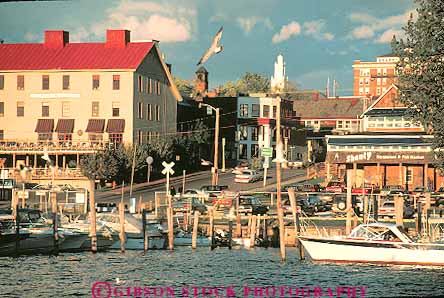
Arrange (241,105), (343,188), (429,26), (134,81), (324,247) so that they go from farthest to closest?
1. (241,105)
2. (134,81)
3. (343,188)
4. (324,247)
5. (429,26)

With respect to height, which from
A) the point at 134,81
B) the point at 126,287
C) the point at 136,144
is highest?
the point at 134,81

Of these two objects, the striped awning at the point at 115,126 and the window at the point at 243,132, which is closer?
the striped awning at the point at 115,126

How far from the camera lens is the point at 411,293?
42094 mm

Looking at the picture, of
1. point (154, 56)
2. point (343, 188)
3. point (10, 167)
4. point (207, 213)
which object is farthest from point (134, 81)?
point (207, 213)

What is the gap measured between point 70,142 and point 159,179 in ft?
35.2

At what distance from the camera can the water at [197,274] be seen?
4359 centimetres

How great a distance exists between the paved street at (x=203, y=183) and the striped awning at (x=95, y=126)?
10.4 m

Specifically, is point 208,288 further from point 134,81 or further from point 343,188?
point 134,81

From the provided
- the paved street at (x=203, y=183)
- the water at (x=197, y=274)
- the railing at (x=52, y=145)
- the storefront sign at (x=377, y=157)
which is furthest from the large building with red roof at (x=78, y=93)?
the water at (x=197, y=274)

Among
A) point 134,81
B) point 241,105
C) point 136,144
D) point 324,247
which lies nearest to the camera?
point 324,247

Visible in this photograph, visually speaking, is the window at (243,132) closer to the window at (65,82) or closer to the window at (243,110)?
the window at (243,110)

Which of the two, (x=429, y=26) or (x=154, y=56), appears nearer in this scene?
(x=429, y=26)

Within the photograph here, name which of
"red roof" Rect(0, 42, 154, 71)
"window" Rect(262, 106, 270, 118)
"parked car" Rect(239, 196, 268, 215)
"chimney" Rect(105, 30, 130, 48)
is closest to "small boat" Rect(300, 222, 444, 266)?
"parked car" Rect(239, 196, 268, 215)

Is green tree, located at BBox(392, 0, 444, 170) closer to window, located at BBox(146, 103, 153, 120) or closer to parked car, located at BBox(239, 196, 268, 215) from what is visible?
parked car, located at BBox(239, 196, 268, 215)
